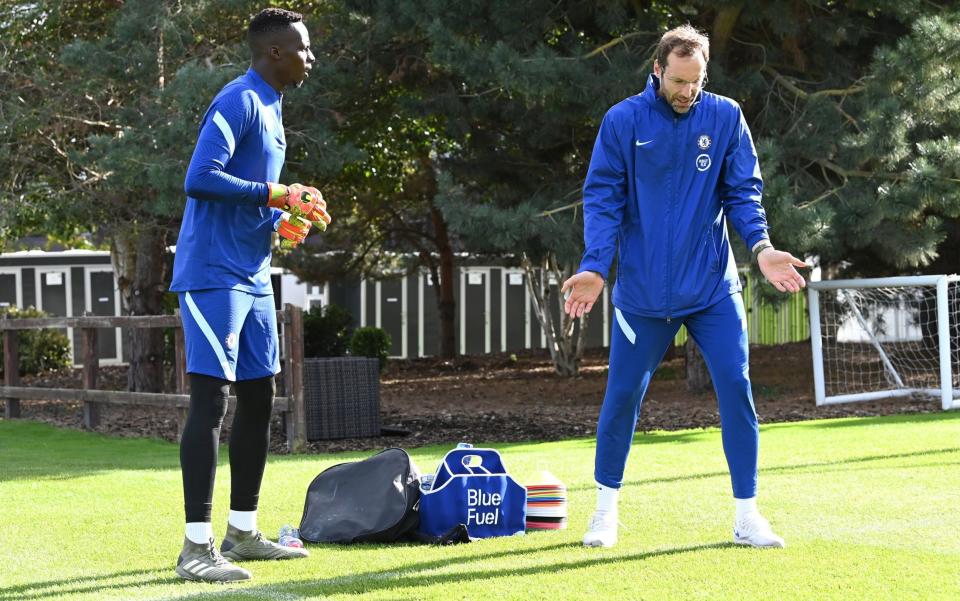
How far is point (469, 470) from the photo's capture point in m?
5.48

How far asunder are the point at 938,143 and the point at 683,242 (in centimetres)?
752

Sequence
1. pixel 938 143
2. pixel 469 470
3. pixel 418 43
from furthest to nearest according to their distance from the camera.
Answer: pixel 418 43 → pixel 938 143 → pixel 469 470

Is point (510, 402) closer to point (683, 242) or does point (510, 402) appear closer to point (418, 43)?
point (418, 43)

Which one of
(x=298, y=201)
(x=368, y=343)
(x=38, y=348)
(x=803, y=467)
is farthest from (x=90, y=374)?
(x=38, y=348)

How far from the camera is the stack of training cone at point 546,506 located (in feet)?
18.3

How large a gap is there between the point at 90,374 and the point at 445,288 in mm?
11812

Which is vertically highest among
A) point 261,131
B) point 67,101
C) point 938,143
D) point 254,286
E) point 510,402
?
point 67,101

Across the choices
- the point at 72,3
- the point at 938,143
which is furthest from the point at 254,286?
the point at 72,3

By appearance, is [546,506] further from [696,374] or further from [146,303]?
[146,303]

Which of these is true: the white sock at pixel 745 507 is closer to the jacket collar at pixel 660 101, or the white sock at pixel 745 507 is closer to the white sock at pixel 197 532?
the jacket collar at pixel 660 101

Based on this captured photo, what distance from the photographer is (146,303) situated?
17672 millimetres

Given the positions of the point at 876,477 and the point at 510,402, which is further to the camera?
the point at 510,402

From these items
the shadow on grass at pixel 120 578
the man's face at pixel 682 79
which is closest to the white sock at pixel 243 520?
the shadow on grass at pixel 120 578

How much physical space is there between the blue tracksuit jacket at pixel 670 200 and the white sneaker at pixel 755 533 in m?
0.89
